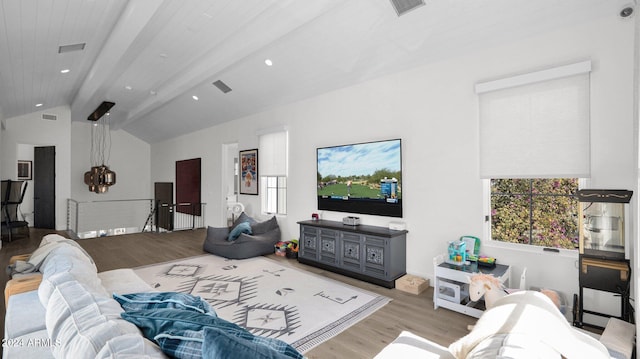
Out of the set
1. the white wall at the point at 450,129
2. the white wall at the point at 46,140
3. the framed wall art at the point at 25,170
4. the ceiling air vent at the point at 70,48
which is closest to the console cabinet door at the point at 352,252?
the white wall at the point at 450,129

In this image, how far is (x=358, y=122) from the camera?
4805 mm

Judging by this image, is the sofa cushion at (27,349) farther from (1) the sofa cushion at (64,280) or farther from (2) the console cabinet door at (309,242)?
(2) the console cabinet door at (309,242)

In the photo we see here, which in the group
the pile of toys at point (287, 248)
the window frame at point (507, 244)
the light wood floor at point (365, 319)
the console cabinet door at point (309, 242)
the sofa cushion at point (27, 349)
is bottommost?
the light wood floor at point (365, 319)

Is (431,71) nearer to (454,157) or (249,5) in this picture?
(454,157)

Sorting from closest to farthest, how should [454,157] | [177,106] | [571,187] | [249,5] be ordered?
[249,5] → [454,157] → [571,187] → [177,106]

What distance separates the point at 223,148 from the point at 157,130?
324cm

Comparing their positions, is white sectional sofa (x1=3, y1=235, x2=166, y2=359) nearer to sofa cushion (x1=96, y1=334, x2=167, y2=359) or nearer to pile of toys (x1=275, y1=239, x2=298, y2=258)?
sofa cushion (x1=96, y1=334, x2=167, y2=359)

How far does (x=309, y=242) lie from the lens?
5.00m

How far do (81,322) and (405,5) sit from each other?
3589 millimetres

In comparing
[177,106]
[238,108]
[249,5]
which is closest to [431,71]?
[249,5]

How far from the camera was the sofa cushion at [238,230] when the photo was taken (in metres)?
5.73

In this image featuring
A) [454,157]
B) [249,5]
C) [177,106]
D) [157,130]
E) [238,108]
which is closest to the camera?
[249,5]

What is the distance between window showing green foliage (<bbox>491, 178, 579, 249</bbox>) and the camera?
4.10 meters

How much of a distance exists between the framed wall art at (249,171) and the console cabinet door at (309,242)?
222 centimetres
